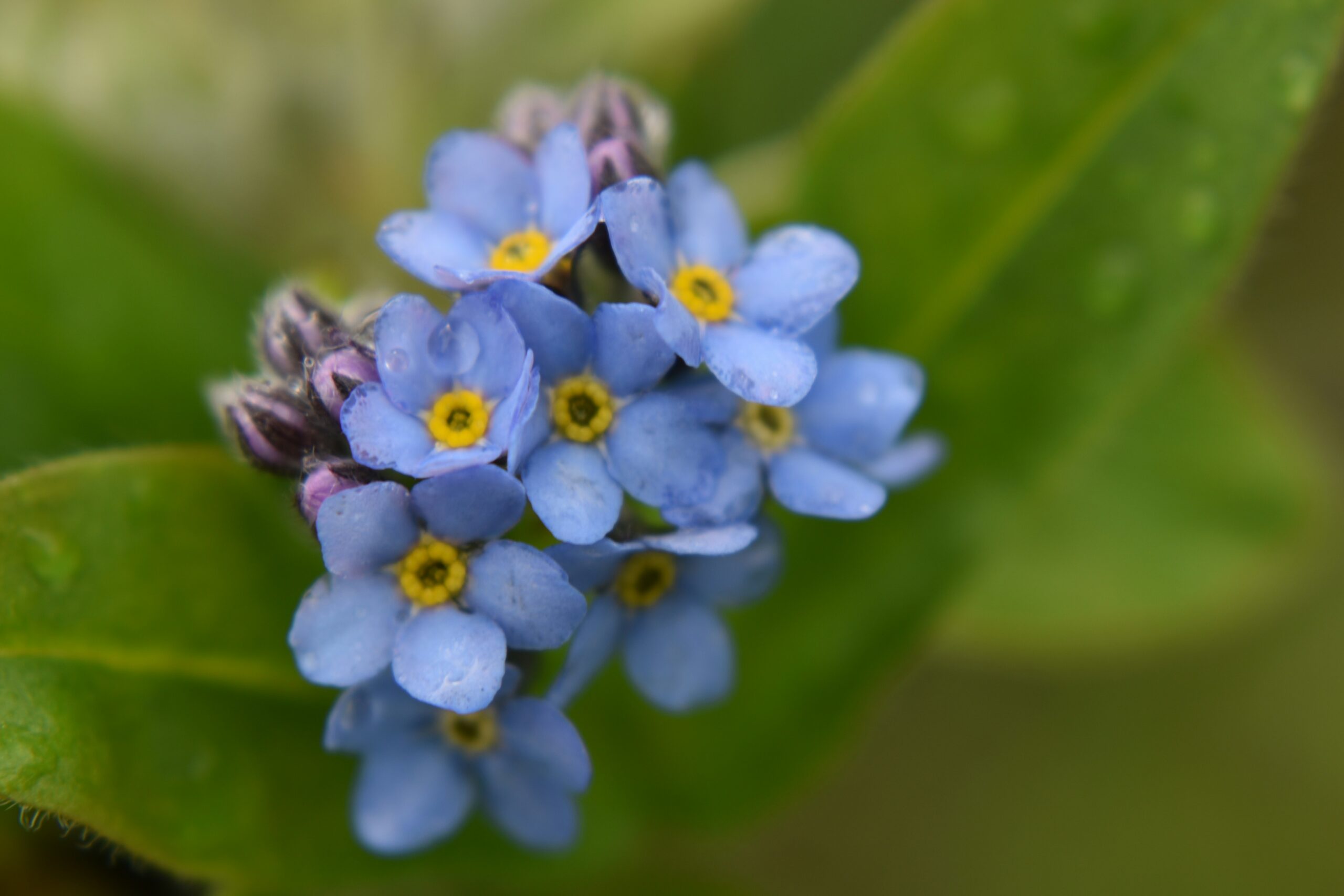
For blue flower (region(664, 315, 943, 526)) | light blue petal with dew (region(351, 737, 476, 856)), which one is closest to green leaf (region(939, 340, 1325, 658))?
blue flower (region(664, 315, 943, 526))

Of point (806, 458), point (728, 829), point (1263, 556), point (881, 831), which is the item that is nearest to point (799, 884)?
point (881, 831)

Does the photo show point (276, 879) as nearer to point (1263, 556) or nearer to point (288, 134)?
point (288, 134)

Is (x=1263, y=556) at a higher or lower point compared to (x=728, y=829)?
higher

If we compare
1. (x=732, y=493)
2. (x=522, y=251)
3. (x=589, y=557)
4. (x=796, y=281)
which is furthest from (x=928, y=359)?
(x=589, y=557)

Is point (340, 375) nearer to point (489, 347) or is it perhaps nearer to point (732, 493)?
point (489, 347)

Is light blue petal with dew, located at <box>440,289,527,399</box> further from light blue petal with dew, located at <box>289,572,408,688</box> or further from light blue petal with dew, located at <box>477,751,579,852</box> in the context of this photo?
light blue petal with dew, located at <box>477,751,579,852</box>

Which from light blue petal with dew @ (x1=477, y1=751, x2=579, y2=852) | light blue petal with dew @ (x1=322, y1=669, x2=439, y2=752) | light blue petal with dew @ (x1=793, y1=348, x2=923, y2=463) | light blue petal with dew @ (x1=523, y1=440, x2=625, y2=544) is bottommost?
light blue petal with dew @ (x1=477, y1=751, x2=579, y2=852)

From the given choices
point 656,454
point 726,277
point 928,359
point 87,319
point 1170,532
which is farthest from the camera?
point 1170,532
